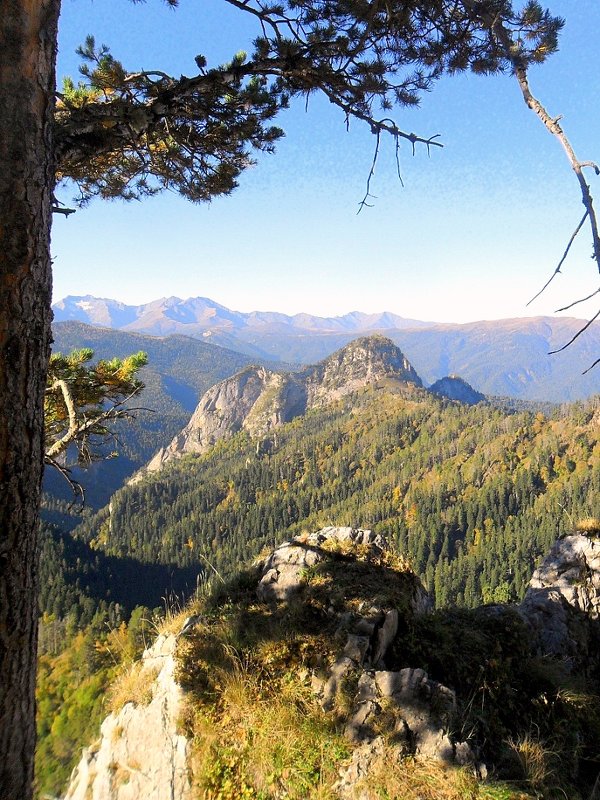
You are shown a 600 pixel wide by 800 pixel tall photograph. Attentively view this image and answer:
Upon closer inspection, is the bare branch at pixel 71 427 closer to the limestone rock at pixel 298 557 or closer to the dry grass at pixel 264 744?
the limestone rock at pixel 298 557

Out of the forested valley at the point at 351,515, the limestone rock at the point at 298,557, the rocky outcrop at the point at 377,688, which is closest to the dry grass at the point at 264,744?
the rocky outcrop at the point at 377,688

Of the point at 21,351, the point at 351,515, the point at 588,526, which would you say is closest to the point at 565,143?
the point at 21,351

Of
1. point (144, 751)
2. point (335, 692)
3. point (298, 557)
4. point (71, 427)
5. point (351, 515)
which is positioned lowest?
point (351, 515)

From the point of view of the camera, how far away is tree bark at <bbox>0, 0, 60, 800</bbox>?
245 centimetres

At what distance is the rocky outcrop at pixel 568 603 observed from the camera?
6.80 m

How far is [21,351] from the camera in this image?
250 centimetres

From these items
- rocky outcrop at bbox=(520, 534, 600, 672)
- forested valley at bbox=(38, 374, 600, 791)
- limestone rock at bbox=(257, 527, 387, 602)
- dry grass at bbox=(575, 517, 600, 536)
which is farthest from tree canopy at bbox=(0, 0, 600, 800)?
forested valley at bbox=(38, 374, 600, 791)

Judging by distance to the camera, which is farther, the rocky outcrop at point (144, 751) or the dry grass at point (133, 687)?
the dry grass at point (133, 687)

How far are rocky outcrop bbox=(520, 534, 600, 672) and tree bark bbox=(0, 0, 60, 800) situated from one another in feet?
21.9

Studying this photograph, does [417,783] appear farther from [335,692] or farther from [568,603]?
[568,603]

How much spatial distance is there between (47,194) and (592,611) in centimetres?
952

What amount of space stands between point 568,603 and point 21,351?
8819 mm

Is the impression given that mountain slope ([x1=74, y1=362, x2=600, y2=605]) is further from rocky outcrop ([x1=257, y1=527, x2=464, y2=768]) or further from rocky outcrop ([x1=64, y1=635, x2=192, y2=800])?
rocky outcrop ([x1=64, y1=635, x2=192, y2=800])

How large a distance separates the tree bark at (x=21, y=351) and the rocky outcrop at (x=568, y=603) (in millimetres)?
6682
